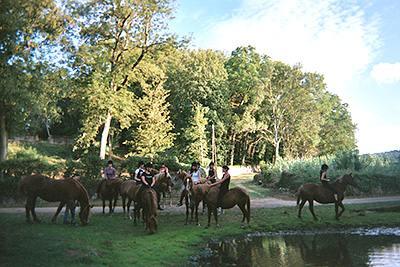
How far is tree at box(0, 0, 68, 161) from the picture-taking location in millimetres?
21078

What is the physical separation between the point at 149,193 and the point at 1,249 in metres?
4.94

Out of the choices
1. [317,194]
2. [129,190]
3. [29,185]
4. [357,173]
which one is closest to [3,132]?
[29,185]

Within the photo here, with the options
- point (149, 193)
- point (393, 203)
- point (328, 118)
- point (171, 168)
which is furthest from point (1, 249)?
point (328, 118)

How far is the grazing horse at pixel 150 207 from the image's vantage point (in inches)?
435

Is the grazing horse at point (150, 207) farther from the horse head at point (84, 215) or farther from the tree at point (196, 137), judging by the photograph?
the tree at point (196, 137)

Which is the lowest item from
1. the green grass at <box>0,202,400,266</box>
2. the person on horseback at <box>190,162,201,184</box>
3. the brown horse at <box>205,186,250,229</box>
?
the green grass at <box>0,202,400,266</box>

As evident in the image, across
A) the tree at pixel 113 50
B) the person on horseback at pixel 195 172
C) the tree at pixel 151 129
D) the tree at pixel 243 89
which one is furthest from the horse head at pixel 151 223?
the tree at pixel 243 89

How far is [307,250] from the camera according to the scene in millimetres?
9656

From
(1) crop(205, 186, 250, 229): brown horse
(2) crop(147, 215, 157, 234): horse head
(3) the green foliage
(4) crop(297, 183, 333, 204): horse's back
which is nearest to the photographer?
(2) crop(147, 215, 157, 234): horse head

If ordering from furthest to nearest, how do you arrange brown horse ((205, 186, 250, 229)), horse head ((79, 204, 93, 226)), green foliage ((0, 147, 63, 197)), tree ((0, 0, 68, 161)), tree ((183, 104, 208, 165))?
tree ((183, 104, 208, 165)), tree ((0, 0, 68, 161)), green foliage ((0, 147, 63, 197)), brown horse ((205, 186, 250, 229)), horse head ((79, 204, 93, 226))

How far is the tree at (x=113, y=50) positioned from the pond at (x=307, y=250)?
23257mm

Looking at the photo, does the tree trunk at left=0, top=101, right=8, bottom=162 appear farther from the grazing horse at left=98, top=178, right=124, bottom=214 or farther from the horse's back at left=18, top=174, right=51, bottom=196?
the horse's back at left=18, top=174, right=51, bottom=196

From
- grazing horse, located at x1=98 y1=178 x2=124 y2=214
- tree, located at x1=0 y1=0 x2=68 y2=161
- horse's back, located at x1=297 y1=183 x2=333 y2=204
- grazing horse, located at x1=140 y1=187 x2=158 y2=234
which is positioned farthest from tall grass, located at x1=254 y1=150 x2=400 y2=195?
tree, located at x1=0 y1=0 x2=68 y2=161

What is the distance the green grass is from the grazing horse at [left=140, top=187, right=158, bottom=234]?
0.33 meters
